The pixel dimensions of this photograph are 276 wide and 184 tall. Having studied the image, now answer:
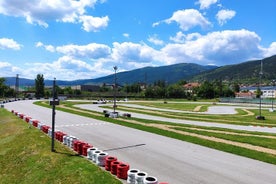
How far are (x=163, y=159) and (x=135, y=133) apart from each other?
974 centimetres

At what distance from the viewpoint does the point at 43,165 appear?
646 inches

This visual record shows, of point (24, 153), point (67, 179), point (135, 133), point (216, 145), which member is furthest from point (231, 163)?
point (24, 153)

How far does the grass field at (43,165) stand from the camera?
13864mm

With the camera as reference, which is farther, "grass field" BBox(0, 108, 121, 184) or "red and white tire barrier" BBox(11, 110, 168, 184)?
"grass field" BBox(0, 108, 121, 184)

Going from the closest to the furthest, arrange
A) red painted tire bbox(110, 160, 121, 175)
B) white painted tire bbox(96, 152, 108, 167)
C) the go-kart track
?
the go-kart track → red painted tire bbox(110, 160, 121, 175) → white painted tire bbox(96, 152, 108, 167)

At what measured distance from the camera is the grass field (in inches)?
546

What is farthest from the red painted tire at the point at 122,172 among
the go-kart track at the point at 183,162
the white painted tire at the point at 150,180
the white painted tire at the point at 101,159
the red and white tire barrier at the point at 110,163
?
the white painted tire at the point at 101,159

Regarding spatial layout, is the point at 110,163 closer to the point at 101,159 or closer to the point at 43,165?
the point at 101,159

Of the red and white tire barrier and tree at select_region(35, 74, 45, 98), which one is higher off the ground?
tree at select_region(35, 74, 45, 98)

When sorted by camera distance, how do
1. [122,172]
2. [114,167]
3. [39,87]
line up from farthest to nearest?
[39,87] < [114,167] < [122,172]

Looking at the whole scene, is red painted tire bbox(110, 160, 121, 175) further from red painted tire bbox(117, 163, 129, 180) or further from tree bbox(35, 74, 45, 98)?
tree bbox(35, 74, 45, 98)

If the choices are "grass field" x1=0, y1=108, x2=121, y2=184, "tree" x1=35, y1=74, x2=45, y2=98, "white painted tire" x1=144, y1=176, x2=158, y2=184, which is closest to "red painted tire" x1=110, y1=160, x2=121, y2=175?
"grass field" x1=0, y1=108, x2=121, y2=184

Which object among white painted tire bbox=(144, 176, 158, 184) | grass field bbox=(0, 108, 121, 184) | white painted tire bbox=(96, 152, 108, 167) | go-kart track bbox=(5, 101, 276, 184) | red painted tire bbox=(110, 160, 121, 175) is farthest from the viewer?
white painted tire bbox=(96, 152, 108, 167)

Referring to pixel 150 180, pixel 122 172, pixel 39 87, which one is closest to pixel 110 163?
pixel 122 172
